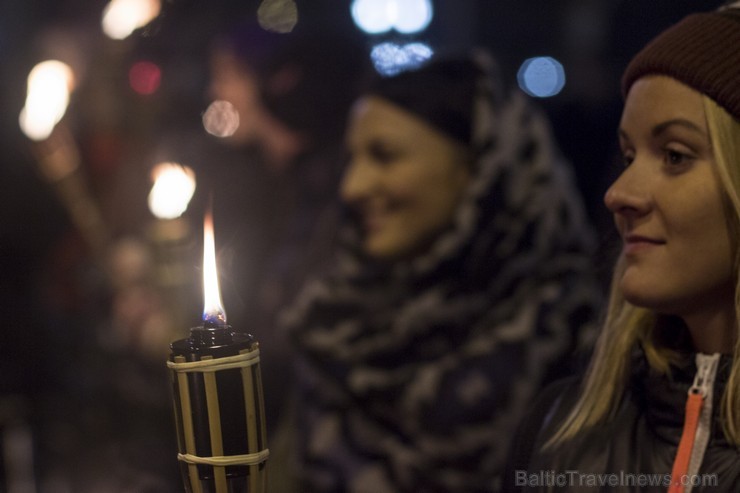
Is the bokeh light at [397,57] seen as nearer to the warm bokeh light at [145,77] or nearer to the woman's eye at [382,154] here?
the woman's eye at [382,154]

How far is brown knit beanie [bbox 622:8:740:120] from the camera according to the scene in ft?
5.32

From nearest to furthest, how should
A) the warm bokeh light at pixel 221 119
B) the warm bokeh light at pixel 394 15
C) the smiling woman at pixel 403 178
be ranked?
the smiling woman at pixel 403 178, the warm bokeh light at pixel 221 119, the warm bokeh light at pixel 394 15

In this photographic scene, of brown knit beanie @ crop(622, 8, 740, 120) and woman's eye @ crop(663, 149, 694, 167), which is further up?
brown knit beanie @ crop(622, 8, 740, 120)

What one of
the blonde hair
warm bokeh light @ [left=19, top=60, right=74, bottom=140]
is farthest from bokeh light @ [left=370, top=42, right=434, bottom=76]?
warm bokeh light @ [left=19, top=60, right=74, bottom=140]

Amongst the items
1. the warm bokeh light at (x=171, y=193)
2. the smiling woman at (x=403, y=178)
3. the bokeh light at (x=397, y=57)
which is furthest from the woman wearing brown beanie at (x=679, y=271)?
the warm bokeh light at (x=171, y=193)

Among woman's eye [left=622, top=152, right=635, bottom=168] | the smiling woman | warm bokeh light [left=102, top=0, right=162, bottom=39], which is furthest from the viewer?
warm bokeh light [left=102, top=0, right=162, bottom=39]

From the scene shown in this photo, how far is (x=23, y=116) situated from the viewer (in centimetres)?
672

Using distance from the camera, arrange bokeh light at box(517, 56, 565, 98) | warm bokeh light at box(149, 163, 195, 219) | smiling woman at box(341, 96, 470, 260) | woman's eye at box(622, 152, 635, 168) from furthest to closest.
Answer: bokeh light at box(517, 56, 565, 98) → warm bokeh light at box(149, 163, 195, 219) → smiling woman at box(341, 96, 470, 260) → woman's eye at box(622, 152, 635, 168)

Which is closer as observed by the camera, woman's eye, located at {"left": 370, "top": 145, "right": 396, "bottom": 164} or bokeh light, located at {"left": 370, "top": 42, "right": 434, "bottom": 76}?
woman's eye, located at {"left": 370, "top": 145, "right": 396, "bottom": 164}

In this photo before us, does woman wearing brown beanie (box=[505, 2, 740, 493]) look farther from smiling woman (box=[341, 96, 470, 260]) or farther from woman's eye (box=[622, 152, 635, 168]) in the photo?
smiling woman (box=[341, 96, 470, 260])

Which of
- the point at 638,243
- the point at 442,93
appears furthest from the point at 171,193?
the point at 638,243

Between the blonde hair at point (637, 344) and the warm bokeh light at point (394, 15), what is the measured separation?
402 centimetres

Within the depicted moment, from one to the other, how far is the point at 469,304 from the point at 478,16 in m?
2.72

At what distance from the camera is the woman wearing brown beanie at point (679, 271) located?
162cm
